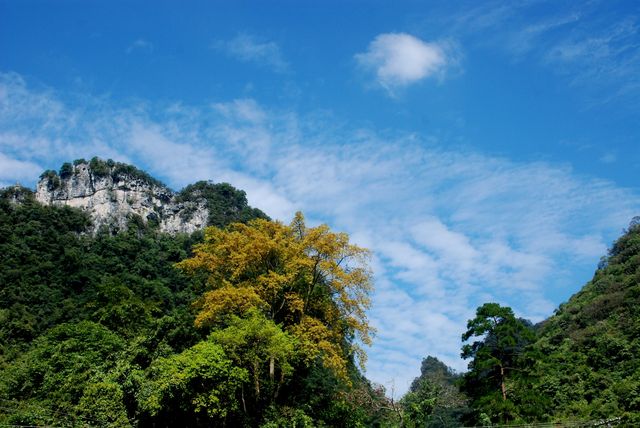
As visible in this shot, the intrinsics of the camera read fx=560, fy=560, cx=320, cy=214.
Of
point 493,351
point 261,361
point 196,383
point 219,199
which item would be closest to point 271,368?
point 261,361

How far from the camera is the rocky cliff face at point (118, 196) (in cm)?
9156

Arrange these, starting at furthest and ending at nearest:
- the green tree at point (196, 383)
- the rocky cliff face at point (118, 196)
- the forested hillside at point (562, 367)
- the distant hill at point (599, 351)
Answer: the rocky cliff face at point (118, 196) < the distant hill at point (599, 351) < the forested hillside at point (562, 367) < the green tree at point (196, 383)

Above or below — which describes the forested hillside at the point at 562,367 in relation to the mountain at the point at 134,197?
below

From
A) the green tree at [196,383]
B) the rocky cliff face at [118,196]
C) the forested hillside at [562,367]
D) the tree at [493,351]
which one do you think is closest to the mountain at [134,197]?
the rocky cliff face at [118,196]

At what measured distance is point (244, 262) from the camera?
846 inches

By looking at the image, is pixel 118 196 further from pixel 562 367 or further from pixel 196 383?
pixel 196 383

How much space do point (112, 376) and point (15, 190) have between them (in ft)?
231

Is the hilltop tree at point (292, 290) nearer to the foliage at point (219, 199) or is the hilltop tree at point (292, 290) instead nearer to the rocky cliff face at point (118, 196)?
the foliage at point (219, 199)

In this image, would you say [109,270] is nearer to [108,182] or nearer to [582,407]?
[108,182]

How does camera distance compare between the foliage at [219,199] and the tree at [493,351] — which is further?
the foliage at [219,199]

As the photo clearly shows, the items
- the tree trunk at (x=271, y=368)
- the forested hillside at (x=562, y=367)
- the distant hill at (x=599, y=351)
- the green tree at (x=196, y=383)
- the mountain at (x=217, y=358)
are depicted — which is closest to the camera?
the green tree at (x=196, y=383)

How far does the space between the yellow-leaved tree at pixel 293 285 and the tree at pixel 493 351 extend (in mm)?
7236

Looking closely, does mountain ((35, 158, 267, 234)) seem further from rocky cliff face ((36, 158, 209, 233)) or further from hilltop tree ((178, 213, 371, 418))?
hilltop tree ((178, 213, 371, 418))

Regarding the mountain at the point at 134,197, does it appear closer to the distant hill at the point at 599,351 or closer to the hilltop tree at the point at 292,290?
the distant hill at the point at 599,351
